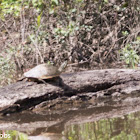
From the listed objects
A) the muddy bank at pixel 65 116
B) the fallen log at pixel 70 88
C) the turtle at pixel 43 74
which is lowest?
the muddy bank at pixel 65 116

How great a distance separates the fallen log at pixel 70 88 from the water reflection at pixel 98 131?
741 millimetres

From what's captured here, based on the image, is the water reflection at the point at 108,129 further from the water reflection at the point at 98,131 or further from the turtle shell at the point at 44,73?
the turtle shell at the point at 44,73

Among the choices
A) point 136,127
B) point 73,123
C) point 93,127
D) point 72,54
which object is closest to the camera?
point 136,127

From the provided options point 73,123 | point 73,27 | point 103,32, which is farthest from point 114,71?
point 103,32

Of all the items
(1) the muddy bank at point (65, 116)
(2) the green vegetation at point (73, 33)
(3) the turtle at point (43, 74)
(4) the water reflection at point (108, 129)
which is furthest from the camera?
(2) the green vegetation at point (73, 33)

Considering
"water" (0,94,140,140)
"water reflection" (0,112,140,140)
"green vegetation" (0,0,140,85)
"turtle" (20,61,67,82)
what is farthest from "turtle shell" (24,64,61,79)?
"green vegetation" (0,0,140,85)

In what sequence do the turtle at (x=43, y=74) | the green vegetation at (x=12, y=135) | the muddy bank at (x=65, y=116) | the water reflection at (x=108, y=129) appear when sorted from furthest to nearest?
1. the turtle at (x=43, y=74)
2. the muddy bank at (x=65, y=116)
3. the green vegetation at (x=12, y=135)
4. the water reflection at (x=108, y=129)

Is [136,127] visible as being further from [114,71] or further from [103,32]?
[103,32]

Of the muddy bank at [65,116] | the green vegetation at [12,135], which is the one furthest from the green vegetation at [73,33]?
the green vegetation at [12,135]

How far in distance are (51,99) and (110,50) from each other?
3787 millimetres

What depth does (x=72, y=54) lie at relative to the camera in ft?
26.5

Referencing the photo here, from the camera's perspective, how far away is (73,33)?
7836mm

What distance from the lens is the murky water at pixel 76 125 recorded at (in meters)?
3.17

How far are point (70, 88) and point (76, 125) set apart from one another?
1047mm
